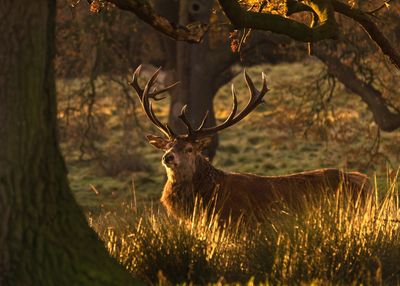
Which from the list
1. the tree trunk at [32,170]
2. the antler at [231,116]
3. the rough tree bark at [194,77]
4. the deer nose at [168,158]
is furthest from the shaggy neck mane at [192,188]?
the rough tree bark at [194,77]

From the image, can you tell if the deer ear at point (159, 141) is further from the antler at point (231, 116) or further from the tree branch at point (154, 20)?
the tree branch at point (154, 20)

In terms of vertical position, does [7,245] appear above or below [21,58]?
below

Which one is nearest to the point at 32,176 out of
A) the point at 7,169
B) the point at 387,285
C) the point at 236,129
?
the point at 7,169

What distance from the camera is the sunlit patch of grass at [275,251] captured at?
776 cm

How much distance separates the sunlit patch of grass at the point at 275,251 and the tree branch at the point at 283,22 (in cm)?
176

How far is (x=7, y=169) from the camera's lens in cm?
663

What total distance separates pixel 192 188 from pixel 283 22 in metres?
2.96

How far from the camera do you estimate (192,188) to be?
11.2m

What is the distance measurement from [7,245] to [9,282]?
0.86ft

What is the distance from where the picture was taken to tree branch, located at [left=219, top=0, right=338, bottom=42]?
8.66 metres

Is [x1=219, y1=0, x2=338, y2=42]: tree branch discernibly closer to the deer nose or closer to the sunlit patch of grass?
the sunlit patch of grass

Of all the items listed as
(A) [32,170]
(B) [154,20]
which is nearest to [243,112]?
(B) [154,20]

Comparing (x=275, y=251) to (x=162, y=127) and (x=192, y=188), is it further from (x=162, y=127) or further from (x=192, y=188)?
(x=162, y=127)

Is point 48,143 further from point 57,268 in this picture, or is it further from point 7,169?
point 57,268
